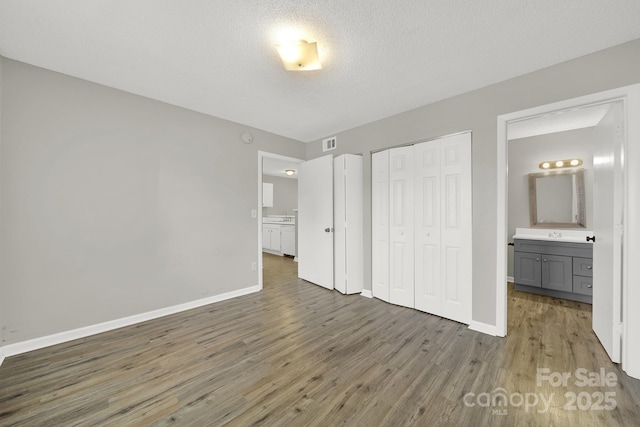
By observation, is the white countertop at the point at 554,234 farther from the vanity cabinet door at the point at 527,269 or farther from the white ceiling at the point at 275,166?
the white ceiling at the point at 275,166

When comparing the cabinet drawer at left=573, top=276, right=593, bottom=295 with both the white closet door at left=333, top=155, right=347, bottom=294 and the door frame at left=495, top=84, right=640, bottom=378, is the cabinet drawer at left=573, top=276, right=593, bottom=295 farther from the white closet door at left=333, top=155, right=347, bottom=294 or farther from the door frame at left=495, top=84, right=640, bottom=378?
the white closet door at left=333, top=155, right=347, bottom=294

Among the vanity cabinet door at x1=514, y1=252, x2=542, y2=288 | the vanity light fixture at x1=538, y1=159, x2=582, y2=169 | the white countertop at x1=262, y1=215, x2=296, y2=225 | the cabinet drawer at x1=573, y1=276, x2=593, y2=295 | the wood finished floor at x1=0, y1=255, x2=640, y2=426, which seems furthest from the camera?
the white countertop at x1=262, y1=215, x2=296, y2=225

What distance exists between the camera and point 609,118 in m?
2.12

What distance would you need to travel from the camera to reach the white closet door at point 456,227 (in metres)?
2.66

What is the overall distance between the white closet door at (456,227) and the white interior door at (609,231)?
1.01 meters

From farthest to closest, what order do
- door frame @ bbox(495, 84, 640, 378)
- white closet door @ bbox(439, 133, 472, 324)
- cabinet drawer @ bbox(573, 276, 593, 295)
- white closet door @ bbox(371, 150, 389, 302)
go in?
white closet door @ bbox(371, 150, 389, 302) → cabinet drawer @ bbox(573, 276, 593, 295) → white closet door @ bbox(439, 133, 472, 324) → door frame @ bbox(495, 84, 640, 378)

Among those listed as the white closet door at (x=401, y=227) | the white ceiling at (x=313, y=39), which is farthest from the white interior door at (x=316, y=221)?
the white ceiling at (x=313, y=39)

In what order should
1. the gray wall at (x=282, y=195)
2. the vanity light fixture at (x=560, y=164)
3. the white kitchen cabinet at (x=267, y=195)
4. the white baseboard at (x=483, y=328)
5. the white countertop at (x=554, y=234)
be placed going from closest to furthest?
the white baseboard at (x=483, y=328) → the white countertop at (x=554, y=234) → the vanity light fixture at (x=560, y=164) → the white kitchen cabinet at (x=267, y=195) → the gray wall at (x=282, y=195)

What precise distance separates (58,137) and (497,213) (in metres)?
4.34

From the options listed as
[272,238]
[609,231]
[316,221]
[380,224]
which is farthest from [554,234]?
[272,238]

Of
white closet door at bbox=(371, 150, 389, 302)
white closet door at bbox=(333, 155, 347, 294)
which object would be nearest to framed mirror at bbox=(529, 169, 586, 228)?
white closet door at bbox=(371, 150, 389, 302)

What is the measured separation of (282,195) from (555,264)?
281 inches

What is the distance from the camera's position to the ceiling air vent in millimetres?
4094

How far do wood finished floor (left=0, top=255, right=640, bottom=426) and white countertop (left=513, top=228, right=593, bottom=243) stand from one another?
1108mm
